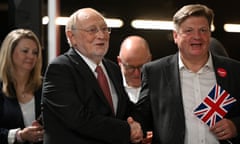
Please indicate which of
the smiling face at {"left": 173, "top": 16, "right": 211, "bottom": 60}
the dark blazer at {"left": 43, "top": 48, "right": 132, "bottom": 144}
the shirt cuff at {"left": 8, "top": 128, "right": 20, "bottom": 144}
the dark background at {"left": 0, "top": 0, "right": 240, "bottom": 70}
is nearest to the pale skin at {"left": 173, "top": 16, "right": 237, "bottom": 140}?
the smiling face at {"left": 173, "top": 16, "right": 211, "bottom": 60}

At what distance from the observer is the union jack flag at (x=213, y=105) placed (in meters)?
2.54

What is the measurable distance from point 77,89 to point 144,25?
80.0 inches

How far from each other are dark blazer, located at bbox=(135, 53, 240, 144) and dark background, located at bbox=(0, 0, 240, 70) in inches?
49.1

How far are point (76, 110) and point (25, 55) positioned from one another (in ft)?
3.31

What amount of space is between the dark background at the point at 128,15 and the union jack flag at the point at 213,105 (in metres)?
1.50

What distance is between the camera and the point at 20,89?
310 cm

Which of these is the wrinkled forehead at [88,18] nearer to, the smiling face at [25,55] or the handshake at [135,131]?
the handshake at [135,131]

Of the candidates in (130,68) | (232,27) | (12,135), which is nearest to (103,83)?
(12,135)

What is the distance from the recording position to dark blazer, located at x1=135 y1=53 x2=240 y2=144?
256cm

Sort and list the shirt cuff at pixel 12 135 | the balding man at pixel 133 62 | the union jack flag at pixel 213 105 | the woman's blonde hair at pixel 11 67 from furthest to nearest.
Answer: the balding man at pixel 133 62
the woman's blonde hair at pixel 11 67
the shirt cuff at pixel 12 135
the union jack flag at pixel 213 105

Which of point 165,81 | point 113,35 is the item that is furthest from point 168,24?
point 165,81

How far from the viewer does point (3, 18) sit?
398cm

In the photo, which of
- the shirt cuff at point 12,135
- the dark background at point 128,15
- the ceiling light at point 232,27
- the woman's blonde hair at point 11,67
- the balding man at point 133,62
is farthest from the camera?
the ceiling light at point 232,27

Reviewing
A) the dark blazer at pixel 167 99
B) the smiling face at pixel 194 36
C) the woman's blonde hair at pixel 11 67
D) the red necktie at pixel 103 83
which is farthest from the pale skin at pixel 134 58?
the red necktie at pixel 103 83
